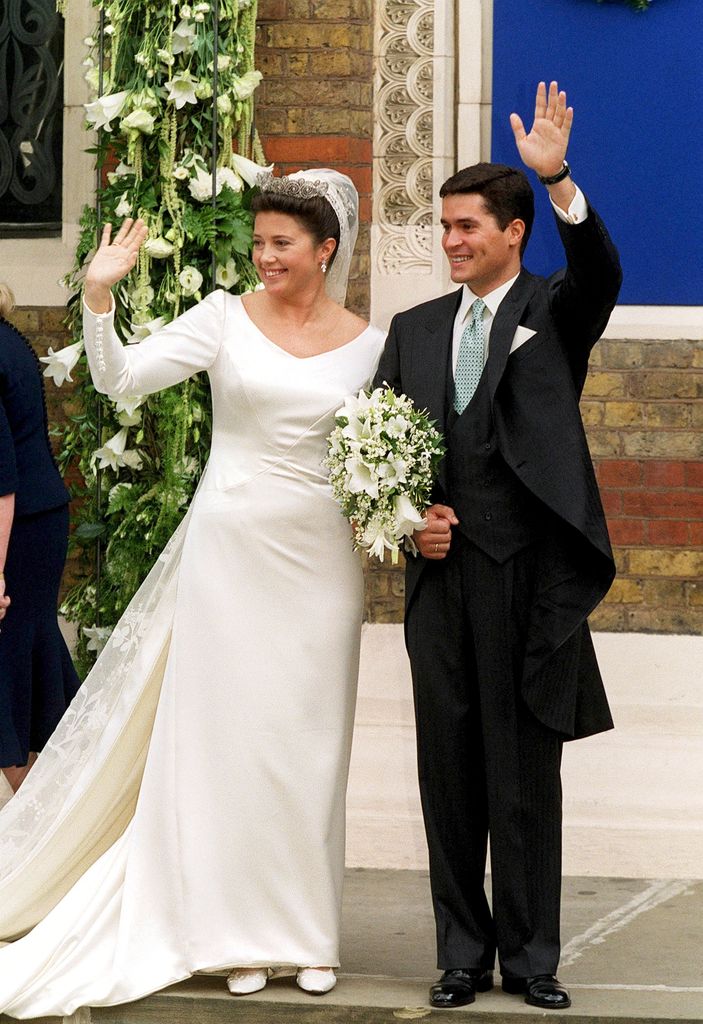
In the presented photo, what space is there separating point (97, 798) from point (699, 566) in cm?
283

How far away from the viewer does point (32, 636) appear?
16.2ft

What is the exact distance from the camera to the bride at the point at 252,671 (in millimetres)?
3738

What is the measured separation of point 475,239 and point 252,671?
3.93 feet

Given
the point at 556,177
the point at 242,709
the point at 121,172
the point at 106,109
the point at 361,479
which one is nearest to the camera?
the point at 556,177

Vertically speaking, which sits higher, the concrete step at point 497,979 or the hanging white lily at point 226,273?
the hanging white lily at point 226,273

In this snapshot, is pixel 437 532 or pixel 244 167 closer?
pixel 437 532

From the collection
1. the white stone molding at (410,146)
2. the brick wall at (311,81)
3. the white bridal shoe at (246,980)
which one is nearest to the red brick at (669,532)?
the white stone molding at (410,146)

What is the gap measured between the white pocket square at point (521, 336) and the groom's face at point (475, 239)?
17 cm

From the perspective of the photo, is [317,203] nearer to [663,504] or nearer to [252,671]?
[252,671]

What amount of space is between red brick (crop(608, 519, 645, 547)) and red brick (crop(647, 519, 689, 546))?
0.13ft

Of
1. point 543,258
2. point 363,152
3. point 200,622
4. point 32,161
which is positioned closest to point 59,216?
point 32,161

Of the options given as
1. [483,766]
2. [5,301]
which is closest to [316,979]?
[483,766]

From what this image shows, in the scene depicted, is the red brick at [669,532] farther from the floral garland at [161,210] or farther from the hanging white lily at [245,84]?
the hanging white lily at [245,84]

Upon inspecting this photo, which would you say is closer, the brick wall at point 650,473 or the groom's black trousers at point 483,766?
the groom's black trousers at point 483,766
